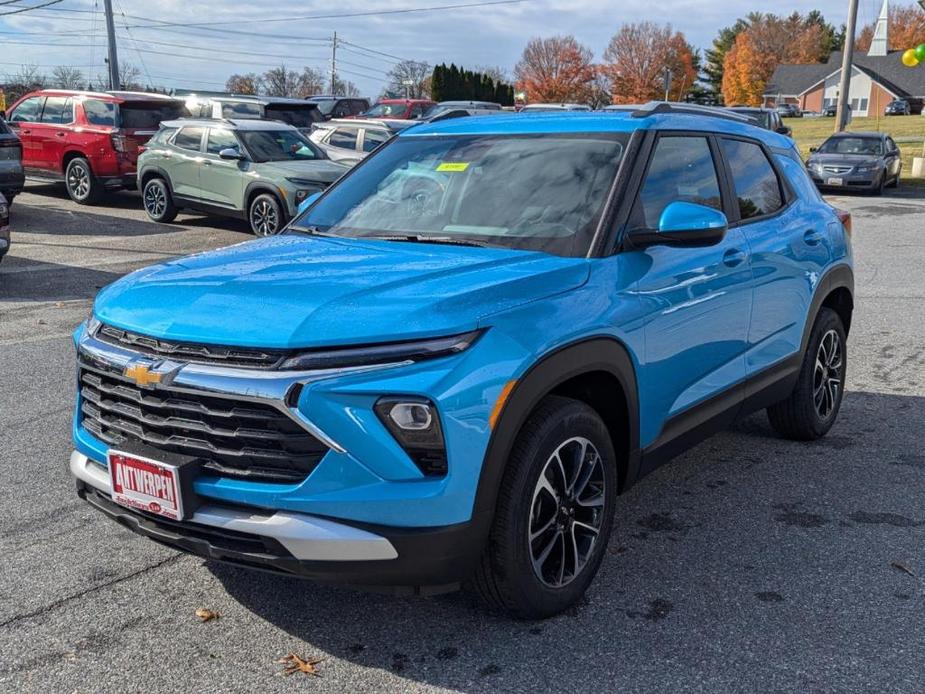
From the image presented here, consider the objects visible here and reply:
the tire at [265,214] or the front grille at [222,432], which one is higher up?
the front grille at [222,432]

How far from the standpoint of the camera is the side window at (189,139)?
15.1 meters

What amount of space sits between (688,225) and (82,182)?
1609cm

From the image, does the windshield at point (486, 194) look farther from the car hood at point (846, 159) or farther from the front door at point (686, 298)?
the car hood at point (846, 159)

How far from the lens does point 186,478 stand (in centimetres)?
294

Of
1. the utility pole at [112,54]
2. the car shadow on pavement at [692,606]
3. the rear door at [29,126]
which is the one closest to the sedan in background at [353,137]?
the rear door at [29,126]

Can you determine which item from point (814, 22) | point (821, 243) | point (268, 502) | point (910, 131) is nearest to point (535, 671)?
point (268, 502)

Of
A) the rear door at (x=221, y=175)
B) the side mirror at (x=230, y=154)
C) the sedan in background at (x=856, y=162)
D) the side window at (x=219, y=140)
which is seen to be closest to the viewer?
the side mirror at (x=230, y=154)

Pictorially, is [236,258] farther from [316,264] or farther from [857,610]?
[857,610]

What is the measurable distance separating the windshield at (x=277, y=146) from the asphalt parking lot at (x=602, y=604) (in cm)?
951

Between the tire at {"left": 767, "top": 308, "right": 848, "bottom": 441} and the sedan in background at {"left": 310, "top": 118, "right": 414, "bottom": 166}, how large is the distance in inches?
520

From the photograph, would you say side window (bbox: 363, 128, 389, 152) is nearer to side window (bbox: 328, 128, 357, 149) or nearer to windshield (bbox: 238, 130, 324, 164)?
side window (bbox: 328, 128, 357, 149)

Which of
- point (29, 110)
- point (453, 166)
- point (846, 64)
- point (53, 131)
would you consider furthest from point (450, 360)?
point (846, 64)

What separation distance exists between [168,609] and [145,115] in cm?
1563

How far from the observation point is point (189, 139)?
598 inches
